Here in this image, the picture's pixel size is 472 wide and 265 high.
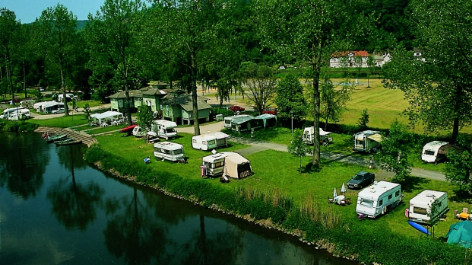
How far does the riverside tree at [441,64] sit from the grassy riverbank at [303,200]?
19.0 ft

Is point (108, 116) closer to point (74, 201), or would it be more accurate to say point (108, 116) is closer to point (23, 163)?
point (23, 163)

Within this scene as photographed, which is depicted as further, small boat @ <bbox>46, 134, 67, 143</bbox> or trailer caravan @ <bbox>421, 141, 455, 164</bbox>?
small boat @ <bbox>46, 134, 67, 143</bbox>

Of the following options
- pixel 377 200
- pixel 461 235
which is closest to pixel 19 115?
pixel 377 200

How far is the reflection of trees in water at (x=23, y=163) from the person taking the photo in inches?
1355

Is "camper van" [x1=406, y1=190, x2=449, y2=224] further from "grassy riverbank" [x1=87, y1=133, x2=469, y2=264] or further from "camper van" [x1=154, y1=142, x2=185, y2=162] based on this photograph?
"camper van" [x1=154, y1=142, x2=185, y2=162]

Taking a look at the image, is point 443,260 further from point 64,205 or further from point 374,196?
point 64,205

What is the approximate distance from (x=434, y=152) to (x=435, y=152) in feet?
0.26

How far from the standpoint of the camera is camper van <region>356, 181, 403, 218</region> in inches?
894

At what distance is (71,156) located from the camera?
4338 centimetres

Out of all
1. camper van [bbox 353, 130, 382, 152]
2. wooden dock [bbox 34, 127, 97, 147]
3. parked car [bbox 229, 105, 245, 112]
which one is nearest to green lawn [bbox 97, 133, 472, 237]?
camper van [bbox 353, 130, 382, 152]

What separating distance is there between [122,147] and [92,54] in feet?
58.9

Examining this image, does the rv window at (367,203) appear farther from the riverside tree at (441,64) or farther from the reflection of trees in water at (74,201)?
the reflection of trees in water at (74,201)

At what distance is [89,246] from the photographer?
77.5 ft

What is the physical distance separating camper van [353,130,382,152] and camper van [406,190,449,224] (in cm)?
1244
